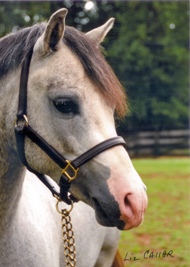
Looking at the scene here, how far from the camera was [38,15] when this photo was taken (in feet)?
38.1

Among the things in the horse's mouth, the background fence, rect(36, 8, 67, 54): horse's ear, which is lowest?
the background fence

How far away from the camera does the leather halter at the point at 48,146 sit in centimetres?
203

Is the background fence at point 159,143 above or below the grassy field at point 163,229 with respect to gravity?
below

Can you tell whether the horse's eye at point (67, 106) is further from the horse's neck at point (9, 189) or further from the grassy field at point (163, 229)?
the grassy field at point (163, 229)

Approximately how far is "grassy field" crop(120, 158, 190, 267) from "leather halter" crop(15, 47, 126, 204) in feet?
5.15

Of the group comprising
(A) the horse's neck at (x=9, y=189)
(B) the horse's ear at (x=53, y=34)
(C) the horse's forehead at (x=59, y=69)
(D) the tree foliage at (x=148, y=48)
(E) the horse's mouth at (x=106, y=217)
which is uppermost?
(B) the horse's ear at (x=53, y=34)

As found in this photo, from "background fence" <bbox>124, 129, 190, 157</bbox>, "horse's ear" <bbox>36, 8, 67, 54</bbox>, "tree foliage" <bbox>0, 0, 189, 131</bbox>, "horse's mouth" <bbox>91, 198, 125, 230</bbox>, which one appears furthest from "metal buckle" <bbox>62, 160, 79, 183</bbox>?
"background fence" <bbox>124, 129, 190, 157</bbox>

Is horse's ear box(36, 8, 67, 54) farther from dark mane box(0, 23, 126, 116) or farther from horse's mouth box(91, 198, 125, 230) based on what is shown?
horse's mouth box(91, 198, 125, 230)

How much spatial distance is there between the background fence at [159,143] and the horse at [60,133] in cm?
1687

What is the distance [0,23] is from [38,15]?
2499mm

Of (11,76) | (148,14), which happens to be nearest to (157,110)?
(148,14)

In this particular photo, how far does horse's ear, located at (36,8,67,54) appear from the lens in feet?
6.83

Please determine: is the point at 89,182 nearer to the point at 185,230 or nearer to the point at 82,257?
the point at 82,257

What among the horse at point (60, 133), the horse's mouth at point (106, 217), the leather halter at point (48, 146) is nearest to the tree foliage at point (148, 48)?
the horse at point (60, 133)
